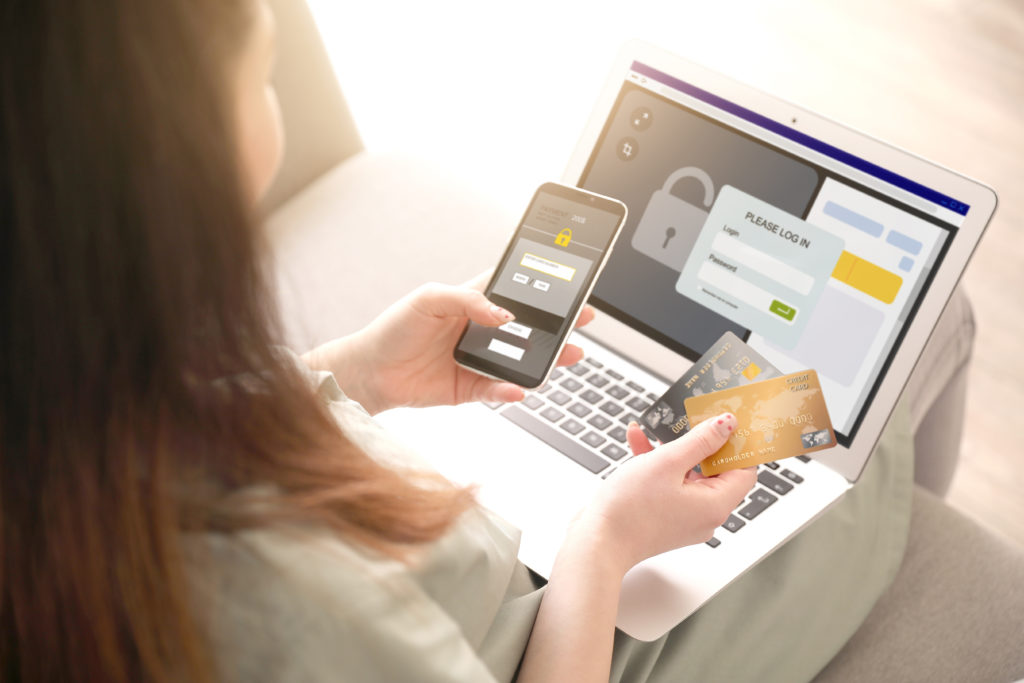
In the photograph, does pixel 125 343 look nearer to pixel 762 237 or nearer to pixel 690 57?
pixel 762 237

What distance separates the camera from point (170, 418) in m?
0.48

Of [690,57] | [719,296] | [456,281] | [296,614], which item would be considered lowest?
[296,614]

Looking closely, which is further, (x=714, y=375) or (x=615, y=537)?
(x=714, y=375)

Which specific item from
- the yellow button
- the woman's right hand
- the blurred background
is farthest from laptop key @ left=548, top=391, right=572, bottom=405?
the blurred background

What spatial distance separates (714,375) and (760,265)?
0.49 ft

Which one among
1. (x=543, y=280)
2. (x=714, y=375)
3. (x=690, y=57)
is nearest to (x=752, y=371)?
(x=714, y=375)

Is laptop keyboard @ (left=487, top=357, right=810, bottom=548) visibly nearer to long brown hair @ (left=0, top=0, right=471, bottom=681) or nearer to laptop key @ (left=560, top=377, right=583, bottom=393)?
laptop key @ (left=560, top=377, right=583, bottom=393)

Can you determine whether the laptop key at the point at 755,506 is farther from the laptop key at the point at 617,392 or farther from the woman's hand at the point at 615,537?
the laptop key at the point at 617,392

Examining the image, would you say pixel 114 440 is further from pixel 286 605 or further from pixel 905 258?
pixel 905 258

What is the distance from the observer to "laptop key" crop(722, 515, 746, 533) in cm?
81

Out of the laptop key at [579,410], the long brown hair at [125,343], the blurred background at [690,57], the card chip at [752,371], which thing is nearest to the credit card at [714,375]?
the card chip at [752,371]

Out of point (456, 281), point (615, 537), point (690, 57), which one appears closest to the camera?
point (615, 537)

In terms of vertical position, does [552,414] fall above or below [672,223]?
below

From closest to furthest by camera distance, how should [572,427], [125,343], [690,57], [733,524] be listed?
[125,343]
[733,524]
[572,427]
[690,57]
